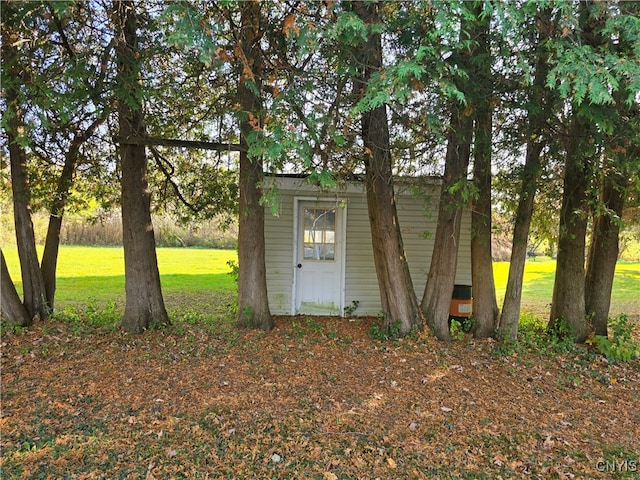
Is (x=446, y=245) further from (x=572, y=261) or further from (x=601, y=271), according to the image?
(x=601, y=271)

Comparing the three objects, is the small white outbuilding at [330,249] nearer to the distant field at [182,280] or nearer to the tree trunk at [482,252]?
the tree trunk at [482,252]

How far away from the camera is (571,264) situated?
5.69 metres

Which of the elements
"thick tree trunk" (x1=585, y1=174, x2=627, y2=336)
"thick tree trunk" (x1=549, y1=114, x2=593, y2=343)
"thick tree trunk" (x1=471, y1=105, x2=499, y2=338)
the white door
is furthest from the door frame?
"thick tree trunk" (x1=585, y1=174, x2=627, y2=336)

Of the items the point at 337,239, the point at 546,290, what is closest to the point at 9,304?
the point at 337,239

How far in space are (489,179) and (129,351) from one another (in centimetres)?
476

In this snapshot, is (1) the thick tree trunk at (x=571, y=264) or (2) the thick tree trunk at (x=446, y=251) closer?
(2) the thick tree trunk at (x=446, y=251)

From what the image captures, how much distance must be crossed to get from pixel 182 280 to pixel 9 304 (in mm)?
9137

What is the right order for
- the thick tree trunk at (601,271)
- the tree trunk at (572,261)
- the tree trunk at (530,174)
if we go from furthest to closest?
the thick tree trunk at (601,271) → the tree trunk at (572,261) → the tree trunk at (530,174)

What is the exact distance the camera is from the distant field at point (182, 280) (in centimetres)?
1005

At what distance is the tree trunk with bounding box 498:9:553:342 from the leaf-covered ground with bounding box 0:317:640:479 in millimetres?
468

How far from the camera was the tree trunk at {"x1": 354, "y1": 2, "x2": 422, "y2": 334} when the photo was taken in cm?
482

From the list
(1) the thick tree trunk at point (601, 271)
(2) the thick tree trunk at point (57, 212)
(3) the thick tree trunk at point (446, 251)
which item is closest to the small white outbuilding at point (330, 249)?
(3) the thick tree trunk at point (446, 251)

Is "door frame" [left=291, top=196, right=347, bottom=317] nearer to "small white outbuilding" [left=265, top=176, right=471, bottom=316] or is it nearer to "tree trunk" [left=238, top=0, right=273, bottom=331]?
"small white outbuilding" [left=265, top=176, right=471, bottom=316]

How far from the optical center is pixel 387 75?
303 cm
